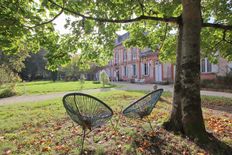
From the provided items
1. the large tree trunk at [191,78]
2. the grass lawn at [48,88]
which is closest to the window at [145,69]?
the grass lawn at [48,88]

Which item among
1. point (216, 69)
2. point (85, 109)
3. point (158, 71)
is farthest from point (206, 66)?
point (85, 109)

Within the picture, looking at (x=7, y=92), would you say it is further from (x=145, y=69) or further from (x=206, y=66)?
(x=145, y=69)

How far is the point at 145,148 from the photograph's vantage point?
477cm

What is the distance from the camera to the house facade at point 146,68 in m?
21.7

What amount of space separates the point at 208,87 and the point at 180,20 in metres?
14.8

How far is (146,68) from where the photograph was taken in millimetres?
34438

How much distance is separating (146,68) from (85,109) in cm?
3015

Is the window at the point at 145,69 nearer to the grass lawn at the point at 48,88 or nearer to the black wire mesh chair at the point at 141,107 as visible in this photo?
the grass lawn at the point at 48,88

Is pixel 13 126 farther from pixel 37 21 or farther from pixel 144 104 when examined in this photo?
pixel 144 104

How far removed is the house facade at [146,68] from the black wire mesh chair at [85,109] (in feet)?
47.1

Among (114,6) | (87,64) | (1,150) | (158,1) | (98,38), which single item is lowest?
(1,150)

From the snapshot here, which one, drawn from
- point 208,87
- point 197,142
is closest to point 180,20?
point 197,142

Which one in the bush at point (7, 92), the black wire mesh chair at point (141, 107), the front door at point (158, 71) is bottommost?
the bush at point (7, 92)

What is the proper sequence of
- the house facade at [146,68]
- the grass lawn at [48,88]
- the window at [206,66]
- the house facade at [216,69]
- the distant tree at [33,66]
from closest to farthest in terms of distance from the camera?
the house facade at [216,69]
the house facade at [146,68]
the grass lawn at [48,88]
the window at [206,66]
the distant tree at [33,66]
